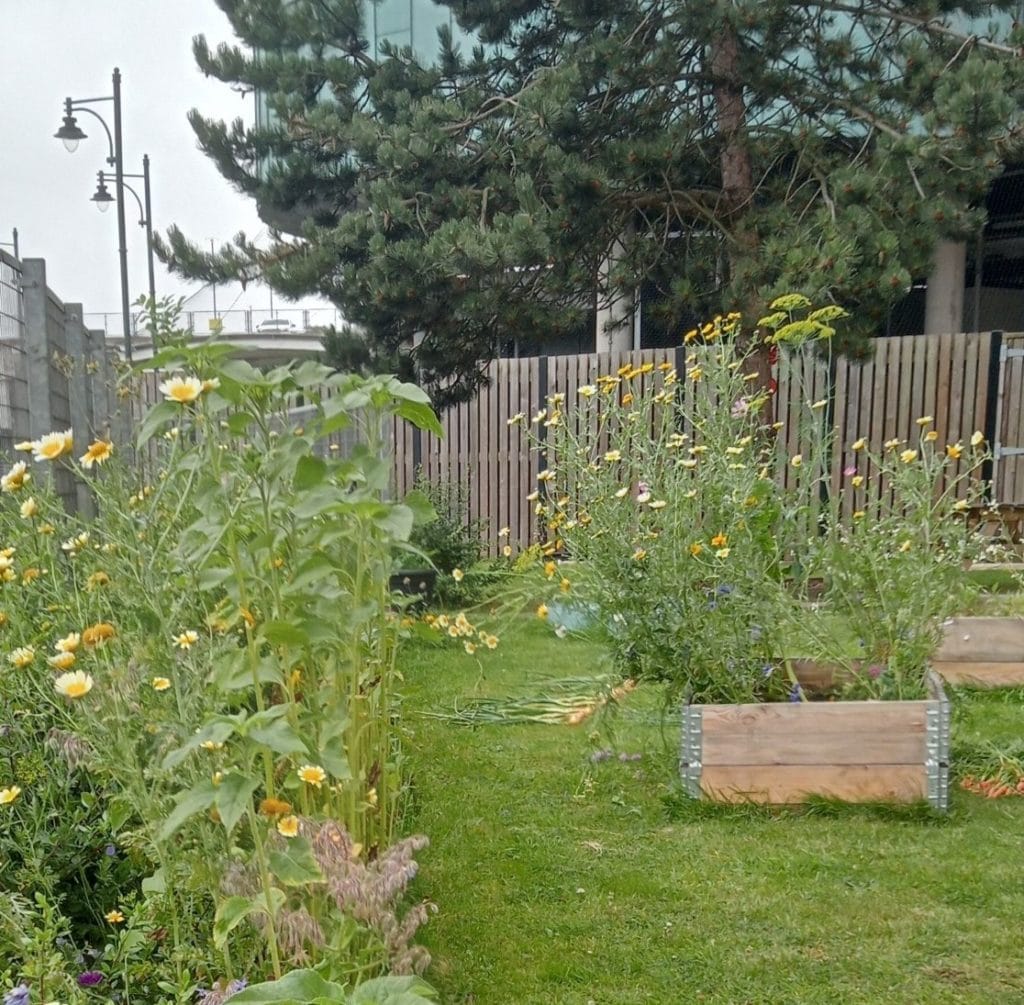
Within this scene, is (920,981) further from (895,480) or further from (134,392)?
(134,392)

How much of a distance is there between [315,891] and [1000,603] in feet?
11.4

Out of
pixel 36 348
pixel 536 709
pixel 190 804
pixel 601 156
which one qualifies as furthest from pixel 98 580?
pixel 601 156

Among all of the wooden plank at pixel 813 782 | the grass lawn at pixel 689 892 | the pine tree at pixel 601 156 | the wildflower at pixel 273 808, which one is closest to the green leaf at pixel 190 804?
the wildflower at pixel 273 808

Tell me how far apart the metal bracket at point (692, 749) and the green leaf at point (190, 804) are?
62.6 inches

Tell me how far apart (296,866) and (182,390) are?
0.65 metres

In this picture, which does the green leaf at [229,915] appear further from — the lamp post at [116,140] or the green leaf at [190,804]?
the lamp post at [116,140]

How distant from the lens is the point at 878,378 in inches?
288

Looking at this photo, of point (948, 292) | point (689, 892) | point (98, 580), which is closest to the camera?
point (98, 580)

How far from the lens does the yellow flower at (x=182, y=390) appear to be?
3.90 feet

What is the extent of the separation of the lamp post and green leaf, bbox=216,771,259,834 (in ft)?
30.4

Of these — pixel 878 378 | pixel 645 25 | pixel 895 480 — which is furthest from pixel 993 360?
pixel 895 480

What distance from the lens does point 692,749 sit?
8.09 ft

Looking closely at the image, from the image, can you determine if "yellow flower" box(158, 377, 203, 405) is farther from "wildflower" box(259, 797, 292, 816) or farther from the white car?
the white car

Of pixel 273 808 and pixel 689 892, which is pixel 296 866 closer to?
pixel 273 808
